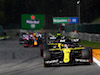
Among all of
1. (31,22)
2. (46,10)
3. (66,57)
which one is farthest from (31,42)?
(46,10)

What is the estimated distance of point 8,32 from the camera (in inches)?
3248

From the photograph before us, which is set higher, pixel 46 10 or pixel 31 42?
pixel 46 10

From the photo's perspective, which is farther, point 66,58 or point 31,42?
point 31,42

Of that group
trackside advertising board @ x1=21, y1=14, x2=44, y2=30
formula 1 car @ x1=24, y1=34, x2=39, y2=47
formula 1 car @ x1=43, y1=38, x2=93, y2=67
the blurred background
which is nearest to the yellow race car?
formula 1 car @ x1=43, y1=38, x2=93, y2=67

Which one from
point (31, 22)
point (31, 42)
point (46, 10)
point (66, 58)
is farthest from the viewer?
point (46, 10)

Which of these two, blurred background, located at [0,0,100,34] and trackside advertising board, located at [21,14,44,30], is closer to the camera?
trackside advertising board, located at [21,14,44,30]

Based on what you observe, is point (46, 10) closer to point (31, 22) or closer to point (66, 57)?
point (31, 22)

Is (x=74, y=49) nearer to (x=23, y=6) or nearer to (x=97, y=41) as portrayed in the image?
(x=97, y=41)

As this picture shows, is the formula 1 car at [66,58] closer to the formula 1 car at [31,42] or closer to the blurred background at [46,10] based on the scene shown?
the formula 1 car at [31,42]

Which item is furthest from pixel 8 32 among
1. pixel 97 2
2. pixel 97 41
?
pixel 97 41

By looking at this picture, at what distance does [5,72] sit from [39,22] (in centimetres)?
5282

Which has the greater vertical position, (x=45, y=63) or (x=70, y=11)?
(x=70, y=11)

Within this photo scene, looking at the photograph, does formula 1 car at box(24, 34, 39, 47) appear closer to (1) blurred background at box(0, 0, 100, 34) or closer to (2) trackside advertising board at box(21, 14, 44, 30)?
(2) trackside advertising board at box(21, 14, 44, 30)

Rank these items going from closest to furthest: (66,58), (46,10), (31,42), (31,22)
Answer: (66,58), (31,42), (31,22), (46,10)
